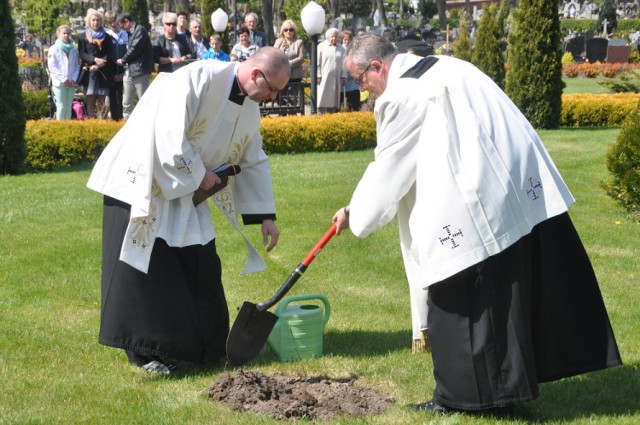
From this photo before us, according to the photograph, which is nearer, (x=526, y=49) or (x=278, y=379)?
(x=278, y=379)

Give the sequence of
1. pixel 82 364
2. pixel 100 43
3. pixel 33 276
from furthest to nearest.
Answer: pixel 100 43, pixel 33 276, pixel 82 364

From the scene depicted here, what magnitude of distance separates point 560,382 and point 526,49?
1186 centimetres

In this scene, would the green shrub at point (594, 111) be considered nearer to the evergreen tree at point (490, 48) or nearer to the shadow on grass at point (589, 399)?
the evergreen tree at point (490, 48)

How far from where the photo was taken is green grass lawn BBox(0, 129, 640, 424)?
4.97 meters

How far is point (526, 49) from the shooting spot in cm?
1642

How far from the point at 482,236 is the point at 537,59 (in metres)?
12.6

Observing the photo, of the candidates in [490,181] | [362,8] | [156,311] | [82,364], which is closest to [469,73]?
[490,181]

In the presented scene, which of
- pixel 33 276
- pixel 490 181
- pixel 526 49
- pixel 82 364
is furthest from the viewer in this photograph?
pixel 526 49

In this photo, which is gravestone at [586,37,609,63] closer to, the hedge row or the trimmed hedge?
the hedge row

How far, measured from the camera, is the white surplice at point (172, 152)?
5.31m

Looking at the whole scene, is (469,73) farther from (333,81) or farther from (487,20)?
(487,20)

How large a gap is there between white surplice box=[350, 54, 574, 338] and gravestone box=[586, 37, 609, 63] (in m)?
33.4

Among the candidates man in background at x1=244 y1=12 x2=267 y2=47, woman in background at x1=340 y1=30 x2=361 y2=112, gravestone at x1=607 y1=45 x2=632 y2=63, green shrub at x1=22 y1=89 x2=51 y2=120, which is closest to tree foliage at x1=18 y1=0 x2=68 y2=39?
green shrub at x1=22 y1=89 x2=51 y2=120

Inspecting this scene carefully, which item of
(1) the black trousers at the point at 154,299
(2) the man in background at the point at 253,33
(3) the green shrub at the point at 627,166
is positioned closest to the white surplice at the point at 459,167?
(1) the black trousers at the point at 154,299
